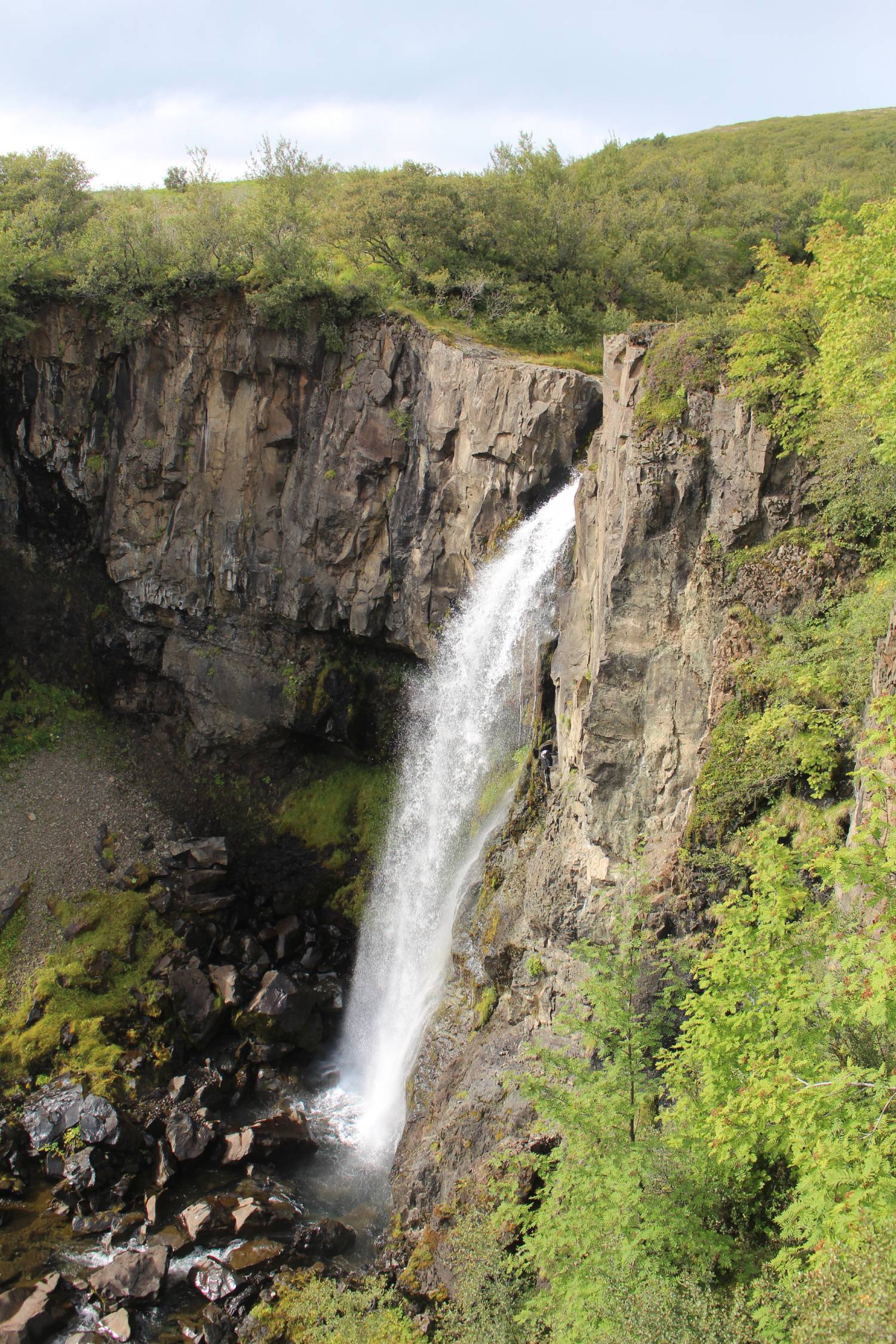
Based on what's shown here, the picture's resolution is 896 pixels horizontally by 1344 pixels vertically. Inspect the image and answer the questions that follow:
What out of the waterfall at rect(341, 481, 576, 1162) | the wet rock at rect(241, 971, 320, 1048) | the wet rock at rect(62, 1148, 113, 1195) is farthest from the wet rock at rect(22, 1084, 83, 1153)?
the waterfall at rect(341, 481, 576, 1162)

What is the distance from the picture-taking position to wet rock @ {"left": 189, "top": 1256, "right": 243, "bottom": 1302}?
50.4ft

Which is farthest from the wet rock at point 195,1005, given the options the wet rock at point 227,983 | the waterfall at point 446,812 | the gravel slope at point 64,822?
the gravel slope at point 64,822

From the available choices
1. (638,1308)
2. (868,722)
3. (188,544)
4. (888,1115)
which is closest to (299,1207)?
(638,1308)

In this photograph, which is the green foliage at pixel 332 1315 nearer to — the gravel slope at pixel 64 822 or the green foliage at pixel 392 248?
the gravel slope at pixel 64 822

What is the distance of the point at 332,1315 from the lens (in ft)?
46.9

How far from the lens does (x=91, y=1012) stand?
22031 millimetres

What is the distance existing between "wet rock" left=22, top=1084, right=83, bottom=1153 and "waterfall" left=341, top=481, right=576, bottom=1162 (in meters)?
6.29

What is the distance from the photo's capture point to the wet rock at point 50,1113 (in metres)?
19.0

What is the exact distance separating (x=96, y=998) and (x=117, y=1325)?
889cm

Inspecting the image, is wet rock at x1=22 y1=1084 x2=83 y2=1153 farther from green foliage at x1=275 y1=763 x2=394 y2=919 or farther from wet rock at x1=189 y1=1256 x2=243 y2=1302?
green foliage at x1=275 y1=763 x2=394 y2=919

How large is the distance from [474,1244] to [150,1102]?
9836mm

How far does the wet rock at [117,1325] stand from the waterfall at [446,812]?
5.82m

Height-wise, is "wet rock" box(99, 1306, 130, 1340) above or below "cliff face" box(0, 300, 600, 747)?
below

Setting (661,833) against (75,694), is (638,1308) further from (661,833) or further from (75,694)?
(75,694)
